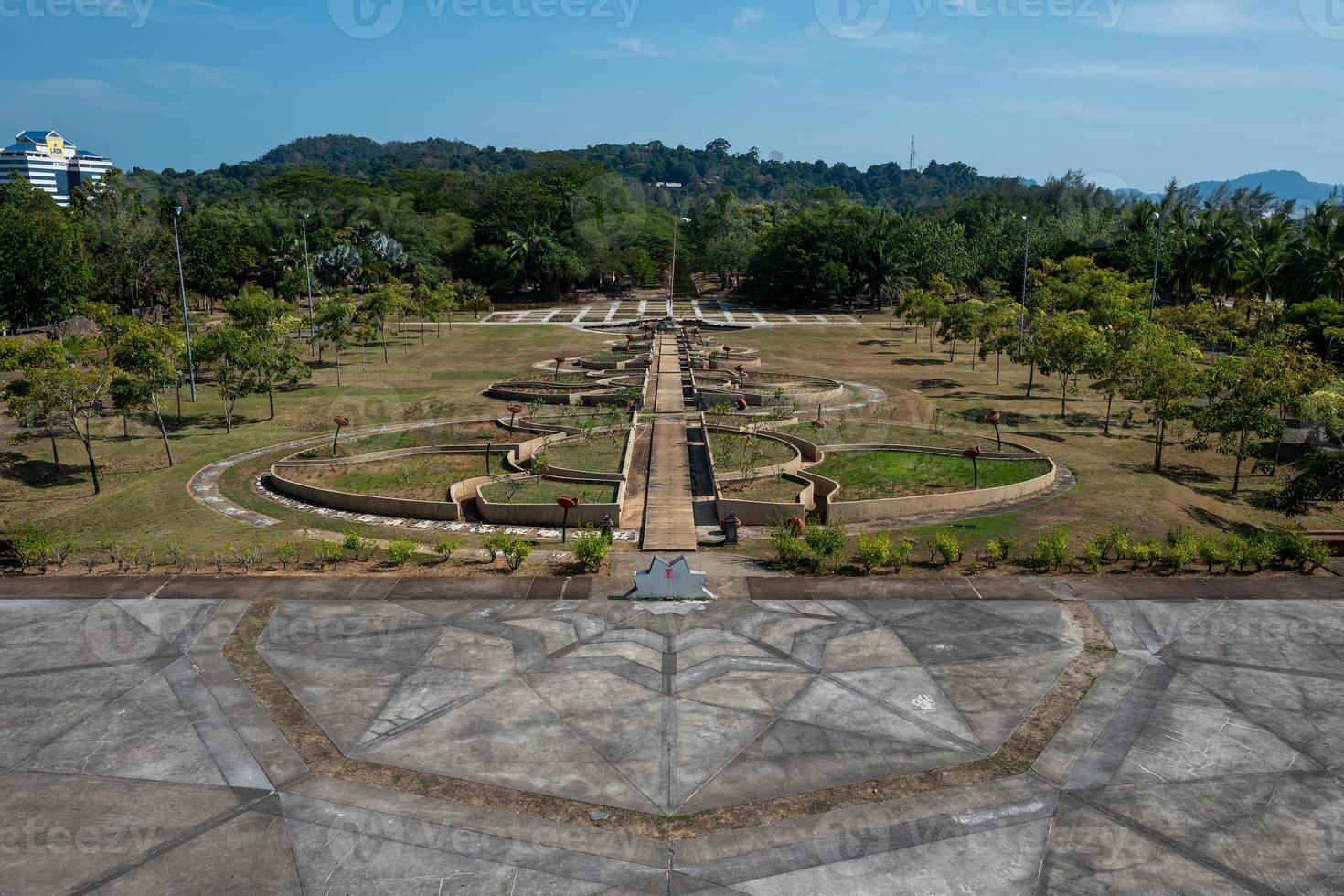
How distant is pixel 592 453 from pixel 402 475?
7.25m

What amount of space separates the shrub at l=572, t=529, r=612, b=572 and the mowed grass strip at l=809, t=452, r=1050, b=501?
426 inches

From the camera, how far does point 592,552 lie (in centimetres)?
2359

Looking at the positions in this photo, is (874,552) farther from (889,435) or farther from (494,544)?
(889,435)

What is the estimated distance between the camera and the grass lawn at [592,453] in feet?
116

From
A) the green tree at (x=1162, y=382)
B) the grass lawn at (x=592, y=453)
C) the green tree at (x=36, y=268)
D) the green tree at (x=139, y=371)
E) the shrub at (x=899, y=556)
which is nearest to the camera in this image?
the shrub at (x=899, y=556)

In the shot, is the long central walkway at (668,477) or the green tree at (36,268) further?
the green tree at (36,268)

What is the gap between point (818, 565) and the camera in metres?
24.1

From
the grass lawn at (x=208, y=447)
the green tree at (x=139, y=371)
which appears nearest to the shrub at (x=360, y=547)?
the grass lawn at (x=208, y=447)

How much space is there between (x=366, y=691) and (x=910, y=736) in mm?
9740

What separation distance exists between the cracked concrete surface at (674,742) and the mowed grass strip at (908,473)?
37.1ft

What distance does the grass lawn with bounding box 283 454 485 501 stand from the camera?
109 ft

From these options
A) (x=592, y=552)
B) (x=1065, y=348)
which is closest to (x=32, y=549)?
(x=592, y=552)

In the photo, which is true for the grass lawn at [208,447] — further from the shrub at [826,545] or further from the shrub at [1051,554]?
the shrub at [1051,554]

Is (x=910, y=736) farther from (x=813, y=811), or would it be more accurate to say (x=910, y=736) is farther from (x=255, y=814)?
(x=255, y=814)
